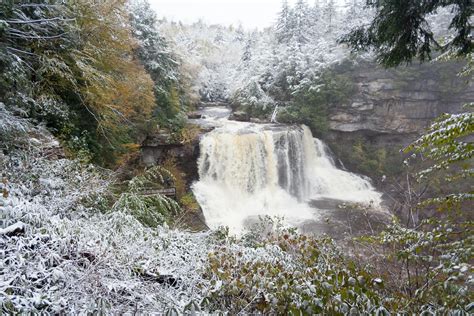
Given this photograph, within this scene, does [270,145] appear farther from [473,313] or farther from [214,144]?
[473,313]

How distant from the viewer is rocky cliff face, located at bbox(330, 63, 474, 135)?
52.7 ft

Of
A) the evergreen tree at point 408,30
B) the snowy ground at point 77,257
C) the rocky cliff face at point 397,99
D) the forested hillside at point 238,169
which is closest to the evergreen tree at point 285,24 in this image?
the forested hillside at point 238,169

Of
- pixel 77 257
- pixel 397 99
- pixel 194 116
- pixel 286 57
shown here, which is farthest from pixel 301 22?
pixel 77 257

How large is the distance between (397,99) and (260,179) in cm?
998

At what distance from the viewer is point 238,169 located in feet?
42.3

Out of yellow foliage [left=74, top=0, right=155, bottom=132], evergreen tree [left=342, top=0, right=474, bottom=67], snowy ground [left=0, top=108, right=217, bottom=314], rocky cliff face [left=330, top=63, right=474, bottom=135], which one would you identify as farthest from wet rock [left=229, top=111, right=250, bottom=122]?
evergreen tree [left=342, top=0, right=474, bottom=67]

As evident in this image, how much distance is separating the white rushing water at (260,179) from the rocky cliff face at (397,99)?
13.0 ft

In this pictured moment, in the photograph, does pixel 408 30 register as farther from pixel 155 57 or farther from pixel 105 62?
pixel 155 57

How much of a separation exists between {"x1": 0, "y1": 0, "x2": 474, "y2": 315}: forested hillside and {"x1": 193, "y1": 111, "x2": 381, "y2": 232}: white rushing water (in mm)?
83

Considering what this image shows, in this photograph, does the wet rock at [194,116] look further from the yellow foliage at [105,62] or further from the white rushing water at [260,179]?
the yellow foliage at [105,62]

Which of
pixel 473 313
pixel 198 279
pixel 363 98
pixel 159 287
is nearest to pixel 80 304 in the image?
pixel 159 287

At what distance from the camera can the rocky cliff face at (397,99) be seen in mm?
16062

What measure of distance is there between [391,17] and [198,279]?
3076 millimetres

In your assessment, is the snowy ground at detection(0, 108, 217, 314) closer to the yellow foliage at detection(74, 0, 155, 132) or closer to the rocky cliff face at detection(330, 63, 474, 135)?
the yellow foliage at detection(74, 0, 155, 132)
